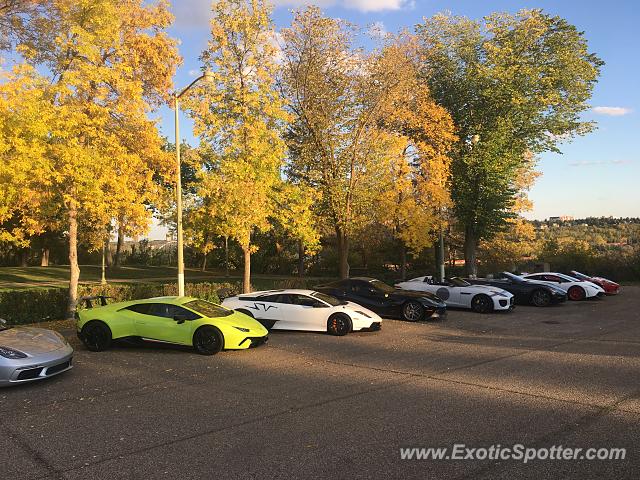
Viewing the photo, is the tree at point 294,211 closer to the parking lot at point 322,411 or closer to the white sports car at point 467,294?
the white sports car at point 467,294

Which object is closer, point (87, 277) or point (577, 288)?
point (577, 288)

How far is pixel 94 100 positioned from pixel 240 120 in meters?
5.14

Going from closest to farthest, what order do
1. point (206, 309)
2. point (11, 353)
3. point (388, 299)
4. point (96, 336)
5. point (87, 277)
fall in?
point (11, 353)
point (96, 336)
point (206, 309)
point (388, 299)
point (87, 277)

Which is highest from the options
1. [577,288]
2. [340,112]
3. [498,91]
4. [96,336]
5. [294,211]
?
[498,91]

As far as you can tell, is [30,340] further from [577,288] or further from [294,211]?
[577,288]

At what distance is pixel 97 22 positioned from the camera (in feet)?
51.7

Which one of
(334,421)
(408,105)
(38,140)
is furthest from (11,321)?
(408,105)

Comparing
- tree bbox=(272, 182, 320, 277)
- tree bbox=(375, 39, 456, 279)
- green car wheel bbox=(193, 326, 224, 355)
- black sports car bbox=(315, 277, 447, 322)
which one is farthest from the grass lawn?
green car wheel bbox=(193, 326, 224, 355)

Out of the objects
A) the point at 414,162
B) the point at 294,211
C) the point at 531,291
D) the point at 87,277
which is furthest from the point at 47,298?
the point at 87,277

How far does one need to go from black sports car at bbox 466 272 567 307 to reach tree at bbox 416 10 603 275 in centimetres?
1120

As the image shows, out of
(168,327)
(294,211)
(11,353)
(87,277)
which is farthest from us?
(87,277)

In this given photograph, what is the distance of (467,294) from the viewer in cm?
1789

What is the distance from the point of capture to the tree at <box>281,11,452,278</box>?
22.6 metres

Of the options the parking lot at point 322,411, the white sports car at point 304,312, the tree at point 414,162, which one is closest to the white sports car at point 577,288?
the tree at point 414,162
